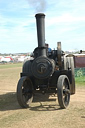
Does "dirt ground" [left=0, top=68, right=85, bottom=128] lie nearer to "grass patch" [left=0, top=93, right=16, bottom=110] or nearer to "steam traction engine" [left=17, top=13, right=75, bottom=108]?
"grass patch" [left=0, top=93, right=16, bottom=110]

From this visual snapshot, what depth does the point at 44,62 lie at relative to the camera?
235 inches

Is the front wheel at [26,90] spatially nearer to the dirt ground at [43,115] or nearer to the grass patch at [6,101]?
the dirt ground at [43,115]

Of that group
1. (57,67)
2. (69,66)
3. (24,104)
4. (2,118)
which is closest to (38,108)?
(24,104)

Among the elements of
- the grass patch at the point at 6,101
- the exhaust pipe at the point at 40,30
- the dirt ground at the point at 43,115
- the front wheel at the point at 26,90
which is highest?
the exhaust pipe at the point at 40,30

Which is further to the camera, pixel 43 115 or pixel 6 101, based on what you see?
pixel 6 101

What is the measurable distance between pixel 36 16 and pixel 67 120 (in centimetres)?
331

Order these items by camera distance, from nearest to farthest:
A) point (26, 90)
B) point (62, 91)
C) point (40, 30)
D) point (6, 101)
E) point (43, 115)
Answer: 1. point (43, 115)
2. point (62, 91)
3. point (40, 30)
4. point (26, 90)
5. point (6, 101)

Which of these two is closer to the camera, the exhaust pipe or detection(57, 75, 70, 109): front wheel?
detection(57, 75, 70, 109): front wheel

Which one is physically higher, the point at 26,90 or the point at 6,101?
the point at 26,90

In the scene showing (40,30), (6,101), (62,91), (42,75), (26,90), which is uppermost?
(40,30)

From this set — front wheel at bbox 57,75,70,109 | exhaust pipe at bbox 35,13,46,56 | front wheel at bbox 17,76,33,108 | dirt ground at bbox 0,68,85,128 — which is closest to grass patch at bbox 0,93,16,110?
dirt ground at bbox 0,68,85,128

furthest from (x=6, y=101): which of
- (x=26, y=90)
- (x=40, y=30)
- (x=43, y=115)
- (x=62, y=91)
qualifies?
(x=40, y=30)

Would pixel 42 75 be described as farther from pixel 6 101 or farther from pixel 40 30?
pixel 6 101

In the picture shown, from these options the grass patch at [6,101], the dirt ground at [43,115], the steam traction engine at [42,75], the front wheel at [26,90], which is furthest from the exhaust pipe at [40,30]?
the grass patch at [6,101]
